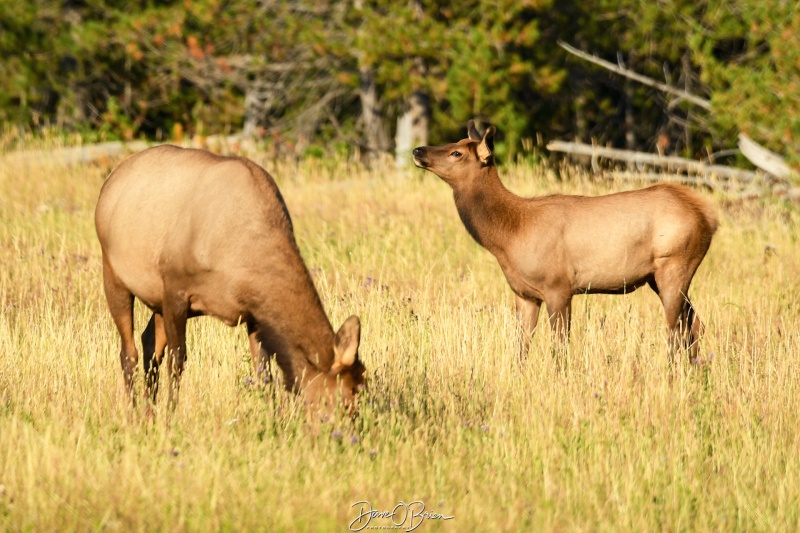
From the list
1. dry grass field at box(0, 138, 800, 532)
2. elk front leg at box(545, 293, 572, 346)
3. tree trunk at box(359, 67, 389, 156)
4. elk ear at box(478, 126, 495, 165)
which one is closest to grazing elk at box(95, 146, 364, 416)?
dry grass field at box(0, 138, 800, 532)

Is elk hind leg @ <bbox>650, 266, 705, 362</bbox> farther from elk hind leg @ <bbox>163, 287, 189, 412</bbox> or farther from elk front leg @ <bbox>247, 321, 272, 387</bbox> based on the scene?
elk hind leg @ <bbox>163, 287, 189, 412</bbox>

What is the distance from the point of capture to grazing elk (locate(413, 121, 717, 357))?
8133 millimetres

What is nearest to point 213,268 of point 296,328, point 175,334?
point 175,334

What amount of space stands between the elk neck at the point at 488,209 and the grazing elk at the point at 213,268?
2344mm

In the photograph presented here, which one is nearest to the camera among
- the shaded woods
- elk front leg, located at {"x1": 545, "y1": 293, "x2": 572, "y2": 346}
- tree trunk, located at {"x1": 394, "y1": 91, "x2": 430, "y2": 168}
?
elk front leg, located at {"x1": 545, "y1": 293, "x2": 572, "y2": 346}

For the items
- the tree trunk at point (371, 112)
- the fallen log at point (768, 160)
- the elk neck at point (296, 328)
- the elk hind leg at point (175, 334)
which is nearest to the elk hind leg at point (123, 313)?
the elk hind leg at point (175, 334)

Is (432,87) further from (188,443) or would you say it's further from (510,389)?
(188,443)

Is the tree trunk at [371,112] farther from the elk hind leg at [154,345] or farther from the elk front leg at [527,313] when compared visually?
the elk hind leg at [154,345]

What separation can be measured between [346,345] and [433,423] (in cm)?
102

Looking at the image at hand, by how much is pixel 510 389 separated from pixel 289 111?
15531 mm

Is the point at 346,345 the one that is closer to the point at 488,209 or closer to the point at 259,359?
the point at 259,359

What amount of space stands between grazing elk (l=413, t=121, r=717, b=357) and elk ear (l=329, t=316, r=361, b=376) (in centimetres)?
281

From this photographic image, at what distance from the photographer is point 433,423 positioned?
626 centimetres

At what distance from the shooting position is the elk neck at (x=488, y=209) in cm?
834
